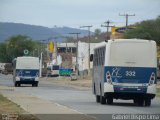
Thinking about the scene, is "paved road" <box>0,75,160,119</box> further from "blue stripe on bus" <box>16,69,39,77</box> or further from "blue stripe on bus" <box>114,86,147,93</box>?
"blue stripe on bus" <box>16,69,39,77</box>

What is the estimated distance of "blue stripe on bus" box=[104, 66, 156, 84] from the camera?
30562mm

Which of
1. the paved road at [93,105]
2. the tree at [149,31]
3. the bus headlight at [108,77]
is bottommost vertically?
the paved road at [93,105]

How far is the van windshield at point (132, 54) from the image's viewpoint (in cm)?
3061

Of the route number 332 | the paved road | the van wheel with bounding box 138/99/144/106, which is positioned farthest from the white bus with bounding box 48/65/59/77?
the route number 332

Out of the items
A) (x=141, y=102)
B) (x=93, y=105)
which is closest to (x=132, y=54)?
(x=141, y=102)

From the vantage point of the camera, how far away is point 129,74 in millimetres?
30547

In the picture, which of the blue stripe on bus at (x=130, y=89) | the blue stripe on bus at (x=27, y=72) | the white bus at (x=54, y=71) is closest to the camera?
the blue stripe on bus at (x=130, y=89)

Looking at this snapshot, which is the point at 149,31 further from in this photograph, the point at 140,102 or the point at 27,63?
the point at 140,102

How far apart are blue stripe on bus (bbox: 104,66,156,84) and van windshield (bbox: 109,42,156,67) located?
19 centimetres

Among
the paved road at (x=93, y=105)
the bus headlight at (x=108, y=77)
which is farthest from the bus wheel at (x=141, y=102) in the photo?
the bus headlight at (x=108, y=77)

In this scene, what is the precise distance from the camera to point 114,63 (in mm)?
30625

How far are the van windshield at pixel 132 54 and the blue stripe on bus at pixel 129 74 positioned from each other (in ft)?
0.61

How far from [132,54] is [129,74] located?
3.02 ft

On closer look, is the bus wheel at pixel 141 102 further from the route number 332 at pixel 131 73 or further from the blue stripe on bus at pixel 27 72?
the blue stripe on bus at pixel 27 72
